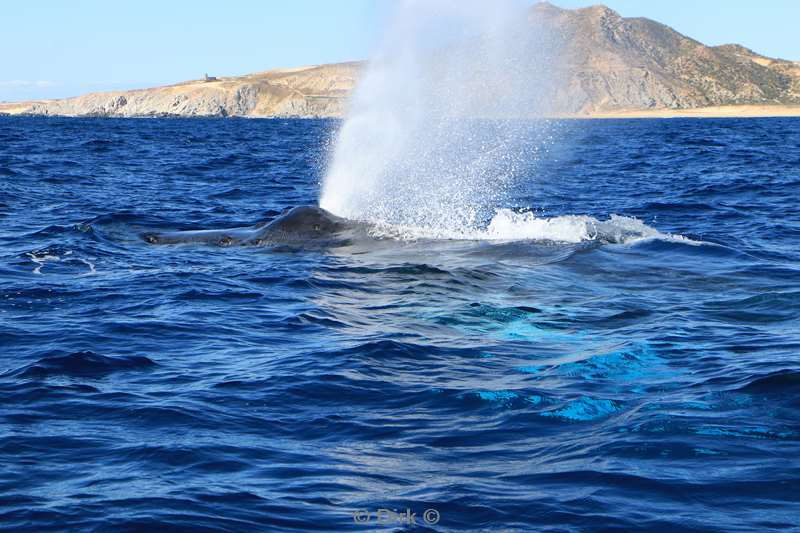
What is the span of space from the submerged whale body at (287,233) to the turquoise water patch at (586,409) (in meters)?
10.1

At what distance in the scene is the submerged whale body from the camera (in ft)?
61.2

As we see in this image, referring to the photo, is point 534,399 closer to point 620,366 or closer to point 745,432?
point 620,366

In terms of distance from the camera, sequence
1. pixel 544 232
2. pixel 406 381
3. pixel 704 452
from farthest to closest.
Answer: pixel 544 232 → pixel 406 381 → pixel 704 452

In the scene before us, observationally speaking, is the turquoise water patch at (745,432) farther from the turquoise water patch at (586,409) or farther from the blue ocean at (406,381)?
the turquoise water patch at (586,409)

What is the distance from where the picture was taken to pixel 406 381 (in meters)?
9.72

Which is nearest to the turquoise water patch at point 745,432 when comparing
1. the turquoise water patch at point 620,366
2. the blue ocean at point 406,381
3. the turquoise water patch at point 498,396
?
the blue ocean at point 406,381

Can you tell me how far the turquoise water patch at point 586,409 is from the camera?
851 centimetres

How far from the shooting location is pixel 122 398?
9023mm

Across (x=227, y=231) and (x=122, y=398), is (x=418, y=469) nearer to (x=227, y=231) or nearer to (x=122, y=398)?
(x=122, y=398)

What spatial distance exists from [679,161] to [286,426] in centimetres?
4005

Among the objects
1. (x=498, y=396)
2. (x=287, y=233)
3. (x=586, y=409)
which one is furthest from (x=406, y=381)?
(x=287, y=233)

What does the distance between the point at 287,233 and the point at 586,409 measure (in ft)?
36.2

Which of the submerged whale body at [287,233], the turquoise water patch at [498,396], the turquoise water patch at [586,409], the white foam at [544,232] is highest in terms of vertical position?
the submerged whale body at [287,233]

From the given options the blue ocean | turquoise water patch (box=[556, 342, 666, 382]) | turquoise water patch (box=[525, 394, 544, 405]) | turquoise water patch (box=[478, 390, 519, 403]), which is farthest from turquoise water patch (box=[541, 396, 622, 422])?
turquoise water patch (box=[556, 342, 666, 382])
